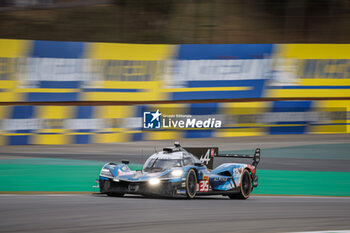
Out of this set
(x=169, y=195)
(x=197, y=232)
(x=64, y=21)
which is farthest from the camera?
(x=64, y=21)

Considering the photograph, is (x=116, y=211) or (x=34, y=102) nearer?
(x=116, y=211)

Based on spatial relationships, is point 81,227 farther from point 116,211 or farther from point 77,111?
point 77,111

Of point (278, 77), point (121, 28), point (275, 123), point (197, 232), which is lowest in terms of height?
point (197, 232)

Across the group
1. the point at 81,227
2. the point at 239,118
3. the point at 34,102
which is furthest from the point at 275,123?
the point at 81,227

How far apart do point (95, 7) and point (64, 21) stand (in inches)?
58.2

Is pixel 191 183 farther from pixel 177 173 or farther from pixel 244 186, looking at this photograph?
pixel 244 186

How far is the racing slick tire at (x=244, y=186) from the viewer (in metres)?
10.4

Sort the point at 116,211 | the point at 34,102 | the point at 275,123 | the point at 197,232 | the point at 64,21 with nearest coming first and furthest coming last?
1. the point at 197,232
2. the point at 116,211
3. the point at 34,102
4. the point at 275,123
5. the point at 64,21

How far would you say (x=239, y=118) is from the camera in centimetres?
1808

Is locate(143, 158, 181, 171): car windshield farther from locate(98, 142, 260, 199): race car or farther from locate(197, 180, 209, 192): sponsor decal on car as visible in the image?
locate(197, 180, 209, 192): sponsor decal on car

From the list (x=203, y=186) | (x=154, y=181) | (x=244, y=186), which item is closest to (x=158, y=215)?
(x=154, y=181)

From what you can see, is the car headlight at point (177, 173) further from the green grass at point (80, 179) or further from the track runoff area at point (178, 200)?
the green grass at point (80, 179)

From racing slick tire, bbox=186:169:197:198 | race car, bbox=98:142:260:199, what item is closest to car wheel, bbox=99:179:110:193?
race car, bbox=98:142:260:199

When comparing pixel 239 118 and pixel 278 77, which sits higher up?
pixel 278 77
